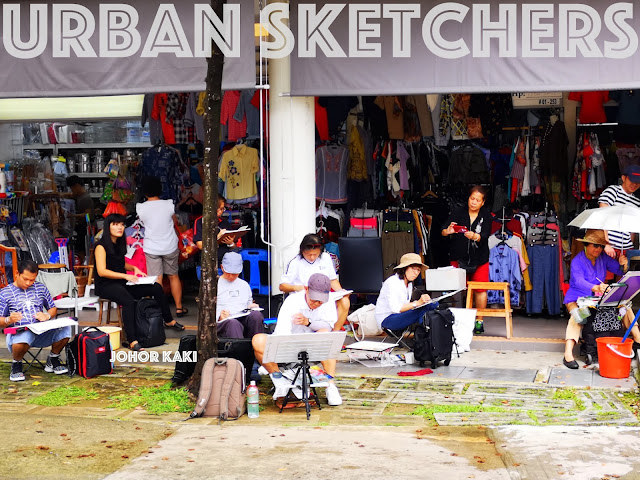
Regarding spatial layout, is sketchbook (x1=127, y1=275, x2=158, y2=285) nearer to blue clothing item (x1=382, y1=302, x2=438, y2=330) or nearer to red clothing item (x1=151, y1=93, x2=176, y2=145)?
blue clothing item (x1=382, y1=302, x2=438, y2=330)

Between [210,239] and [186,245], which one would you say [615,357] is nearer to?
[210,239]

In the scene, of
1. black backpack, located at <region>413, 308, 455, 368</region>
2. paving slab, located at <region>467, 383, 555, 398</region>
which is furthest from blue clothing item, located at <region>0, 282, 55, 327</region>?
paving slab, located at <region>467, 383, 555, 398</region>

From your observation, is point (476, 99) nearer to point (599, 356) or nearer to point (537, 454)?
point (599, 356)

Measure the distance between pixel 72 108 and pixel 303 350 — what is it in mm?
7453

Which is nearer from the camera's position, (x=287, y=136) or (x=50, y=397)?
(x=50, y=397)

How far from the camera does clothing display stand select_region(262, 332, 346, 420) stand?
7421mm

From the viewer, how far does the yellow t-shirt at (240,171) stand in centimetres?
1230

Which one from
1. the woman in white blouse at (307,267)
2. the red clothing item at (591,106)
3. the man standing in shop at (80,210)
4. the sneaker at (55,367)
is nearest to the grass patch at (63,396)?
the sneaker at (55,367)

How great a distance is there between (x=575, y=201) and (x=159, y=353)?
5697mm

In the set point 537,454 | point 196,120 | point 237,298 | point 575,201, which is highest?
point 196,120

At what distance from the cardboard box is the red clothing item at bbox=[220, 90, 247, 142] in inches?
140

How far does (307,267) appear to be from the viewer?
31.2 ft

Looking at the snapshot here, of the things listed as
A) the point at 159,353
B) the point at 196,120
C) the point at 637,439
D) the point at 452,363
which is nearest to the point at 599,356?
the point at 452,363

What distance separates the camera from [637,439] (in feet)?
22.1
